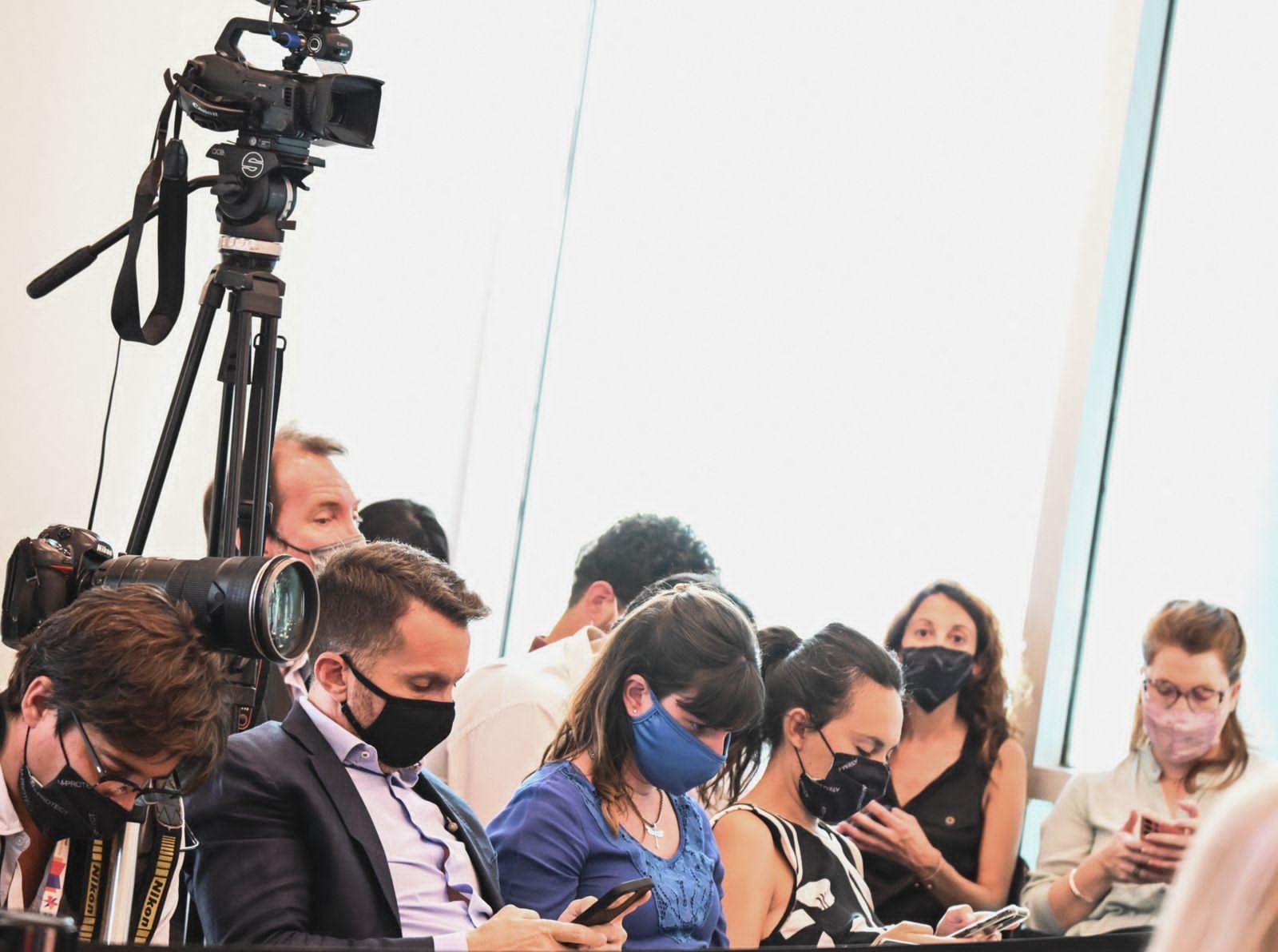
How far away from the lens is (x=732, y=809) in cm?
277

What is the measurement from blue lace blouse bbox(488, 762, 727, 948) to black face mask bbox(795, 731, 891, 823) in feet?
1.13

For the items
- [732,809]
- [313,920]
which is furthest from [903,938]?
[313,920]

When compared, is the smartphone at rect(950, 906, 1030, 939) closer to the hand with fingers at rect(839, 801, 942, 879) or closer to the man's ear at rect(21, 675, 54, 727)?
the hand with fingers at rect(839, 801, 942, 879)

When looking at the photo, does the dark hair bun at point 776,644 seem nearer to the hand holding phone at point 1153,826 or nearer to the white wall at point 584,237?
the hand holding phone at point 1153,826

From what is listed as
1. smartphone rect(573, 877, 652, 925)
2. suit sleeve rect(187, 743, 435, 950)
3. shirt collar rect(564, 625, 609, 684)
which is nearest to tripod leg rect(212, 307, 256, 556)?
suit sleeve rect(187, 743, 435, 950)

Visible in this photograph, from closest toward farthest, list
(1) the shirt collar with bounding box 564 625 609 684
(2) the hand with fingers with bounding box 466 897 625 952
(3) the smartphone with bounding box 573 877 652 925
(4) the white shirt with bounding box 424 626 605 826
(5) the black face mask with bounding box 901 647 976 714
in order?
1. (2) the hand with fingers with bounding box 466 897 625 952
2. (3) the smartphone with bounding box 573 877 652 925
3. (4) the white shirt with bounding box 424 626 605 826
4. (1) the shirt collar with bounding box 564 625 609 684
5. (5) the black face mask with bounding box 901 647 976 714

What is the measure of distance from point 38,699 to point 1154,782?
104 inches

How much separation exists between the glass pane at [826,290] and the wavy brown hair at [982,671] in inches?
4.4

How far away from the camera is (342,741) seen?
2.26 metres

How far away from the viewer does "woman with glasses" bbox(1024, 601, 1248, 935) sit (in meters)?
3.49

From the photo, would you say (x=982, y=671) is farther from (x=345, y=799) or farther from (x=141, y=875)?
(x=141, y=875)

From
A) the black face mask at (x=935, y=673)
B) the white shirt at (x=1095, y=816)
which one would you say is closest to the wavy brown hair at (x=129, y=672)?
the black face mask at (x=935, y=673)

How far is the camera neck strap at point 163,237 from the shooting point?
2438 millimetres

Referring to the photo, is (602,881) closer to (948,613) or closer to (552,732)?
(552,732)
